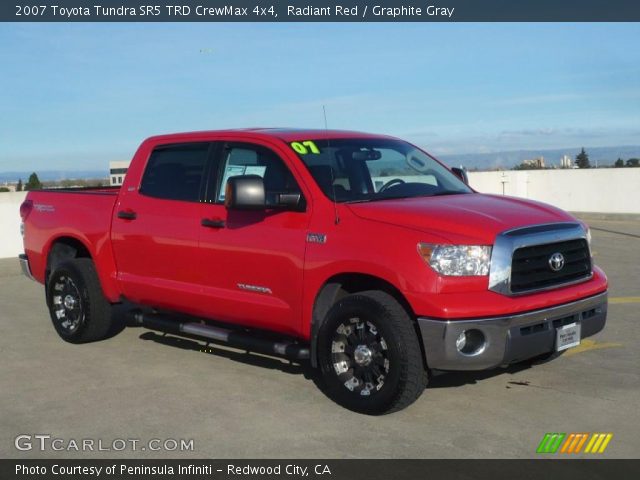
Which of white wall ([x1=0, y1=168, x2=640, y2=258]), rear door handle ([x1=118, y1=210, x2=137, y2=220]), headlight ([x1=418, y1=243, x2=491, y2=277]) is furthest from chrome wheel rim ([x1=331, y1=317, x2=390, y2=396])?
white wall ([x1=0, y1=168, x2=640, y2=258])

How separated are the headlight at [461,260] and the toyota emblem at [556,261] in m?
0.56

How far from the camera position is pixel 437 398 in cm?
570

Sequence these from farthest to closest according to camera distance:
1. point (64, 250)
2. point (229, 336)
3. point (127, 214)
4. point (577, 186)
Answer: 1. point (577, 186)
2. point (64, 250)
3. point (127, 214)
4. point (229, 336)

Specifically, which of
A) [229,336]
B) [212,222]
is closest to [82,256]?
[212,222]

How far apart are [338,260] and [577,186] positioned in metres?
19.2

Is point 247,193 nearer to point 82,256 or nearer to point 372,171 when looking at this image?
point 372,171

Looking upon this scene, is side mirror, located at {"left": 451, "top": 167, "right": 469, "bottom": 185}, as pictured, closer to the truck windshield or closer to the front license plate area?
the truck windshield

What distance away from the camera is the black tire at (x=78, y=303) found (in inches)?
294

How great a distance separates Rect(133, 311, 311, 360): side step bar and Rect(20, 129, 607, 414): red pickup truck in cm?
2

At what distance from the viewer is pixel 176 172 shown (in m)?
6.83

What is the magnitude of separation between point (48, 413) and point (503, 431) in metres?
3.06

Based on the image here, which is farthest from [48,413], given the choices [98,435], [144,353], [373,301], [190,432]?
[373,301]

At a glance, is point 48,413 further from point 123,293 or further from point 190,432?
point 123,293

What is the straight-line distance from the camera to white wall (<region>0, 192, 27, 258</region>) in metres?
14.9
